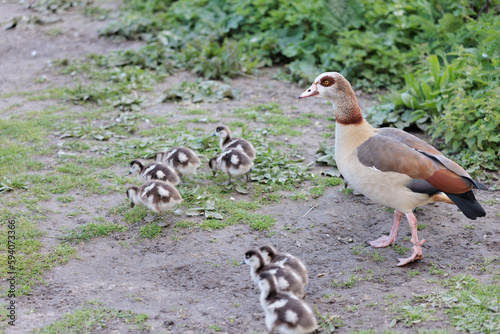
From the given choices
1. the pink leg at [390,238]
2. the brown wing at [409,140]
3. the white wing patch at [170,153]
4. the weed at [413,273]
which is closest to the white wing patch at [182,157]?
the white wing patch at [170,153]

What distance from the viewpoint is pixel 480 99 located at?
26.0 ft

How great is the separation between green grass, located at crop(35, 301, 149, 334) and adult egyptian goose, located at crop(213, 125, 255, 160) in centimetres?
335

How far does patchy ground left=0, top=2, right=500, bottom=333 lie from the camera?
16.6 ft

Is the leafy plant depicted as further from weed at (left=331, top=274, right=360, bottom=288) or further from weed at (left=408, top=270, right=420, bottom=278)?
A: weed at (left=408, top=270, right=420, bottom=278)

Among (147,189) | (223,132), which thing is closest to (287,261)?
(147,189)

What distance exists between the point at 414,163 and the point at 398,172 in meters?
0.21

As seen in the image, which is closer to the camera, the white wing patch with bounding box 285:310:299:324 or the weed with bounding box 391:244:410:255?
the white wing patch with bounding box 285:310:299:324

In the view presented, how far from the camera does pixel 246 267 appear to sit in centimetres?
608

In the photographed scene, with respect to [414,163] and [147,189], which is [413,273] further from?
[147,189]

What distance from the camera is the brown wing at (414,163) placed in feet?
19.2

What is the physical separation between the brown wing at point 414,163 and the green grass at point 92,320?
3103mm

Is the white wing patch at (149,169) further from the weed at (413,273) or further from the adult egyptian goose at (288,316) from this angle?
the weed at (413,273)

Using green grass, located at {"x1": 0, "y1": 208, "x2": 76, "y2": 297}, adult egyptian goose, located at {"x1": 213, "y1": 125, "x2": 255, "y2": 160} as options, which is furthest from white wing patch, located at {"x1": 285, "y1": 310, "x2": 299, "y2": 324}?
adult egyptian goose, located at {"x1": 213, "y1": 125, "x2": 255, "y2": 160}

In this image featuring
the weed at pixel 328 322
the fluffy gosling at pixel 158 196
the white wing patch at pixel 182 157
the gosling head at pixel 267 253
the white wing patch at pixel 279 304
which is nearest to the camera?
the white wing patch at pixel 279 304
